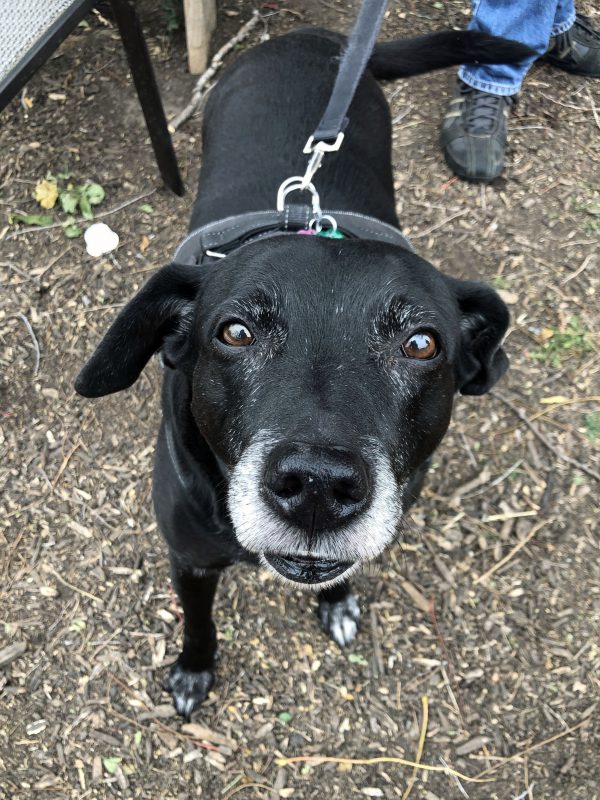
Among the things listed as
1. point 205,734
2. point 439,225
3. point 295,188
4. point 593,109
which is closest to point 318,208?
point 295,188

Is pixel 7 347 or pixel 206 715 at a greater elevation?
pixel 7 347

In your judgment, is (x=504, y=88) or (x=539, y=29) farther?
(x=504, y=88)

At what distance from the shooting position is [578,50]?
4.72 meters

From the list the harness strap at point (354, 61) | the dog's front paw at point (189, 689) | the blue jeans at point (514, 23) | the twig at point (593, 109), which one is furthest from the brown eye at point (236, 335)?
the twig at point (593, 109)

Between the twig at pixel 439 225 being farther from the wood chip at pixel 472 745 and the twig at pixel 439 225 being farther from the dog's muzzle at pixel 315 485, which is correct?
the dog's muzzle at pixel 315 485

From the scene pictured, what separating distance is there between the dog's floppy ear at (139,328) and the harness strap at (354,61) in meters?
0.74

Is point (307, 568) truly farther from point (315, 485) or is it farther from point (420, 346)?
point (420, 346)

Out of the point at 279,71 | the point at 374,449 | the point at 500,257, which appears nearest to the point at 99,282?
the point at 279,71

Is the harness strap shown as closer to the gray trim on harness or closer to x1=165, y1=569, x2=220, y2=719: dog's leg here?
the gray trim on harness

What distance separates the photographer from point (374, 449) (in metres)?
1.77

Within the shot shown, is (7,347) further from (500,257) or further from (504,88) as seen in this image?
(504,88)

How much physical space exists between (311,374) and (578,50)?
410 cm

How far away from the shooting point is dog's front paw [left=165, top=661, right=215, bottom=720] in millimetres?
2967

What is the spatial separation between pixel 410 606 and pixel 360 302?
182 centimetres
